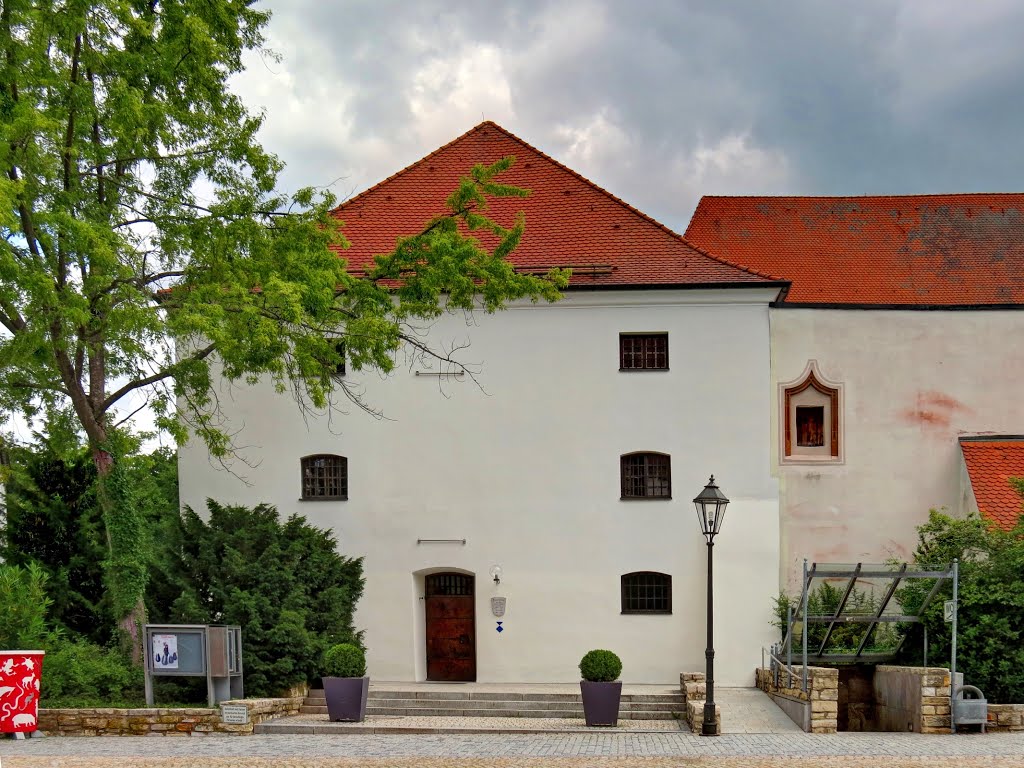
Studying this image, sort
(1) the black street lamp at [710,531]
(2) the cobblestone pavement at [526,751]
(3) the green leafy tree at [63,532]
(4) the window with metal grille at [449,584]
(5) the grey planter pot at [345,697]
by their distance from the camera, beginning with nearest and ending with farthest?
(2) the cobblestone pavement at [526,751], (1) the black street lamp at [710,531], (5) the grey planter pot at [345,697], (3) the green leafy tree at [63,532], (4) the window with metal grille at [449,584]

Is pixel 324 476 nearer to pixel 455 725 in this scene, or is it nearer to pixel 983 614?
pixel 455 725

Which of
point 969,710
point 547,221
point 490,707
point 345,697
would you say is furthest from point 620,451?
point 969,710

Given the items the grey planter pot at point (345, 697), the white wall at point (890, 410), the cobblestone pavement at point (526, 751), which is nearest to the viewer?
the cobblestone pavement at point (526, 751)

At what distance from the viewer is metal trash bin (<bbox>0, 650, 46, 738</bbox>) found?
17156 millimetres

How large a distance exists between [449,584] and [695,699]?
646cm

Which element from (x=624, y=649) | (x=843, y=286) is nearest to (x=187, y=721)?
(x=624, y=649)

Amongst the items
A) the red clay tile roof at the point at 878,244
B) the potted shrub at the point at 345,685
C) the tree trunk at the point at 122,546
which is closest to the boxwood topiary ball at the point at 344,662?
the potted shrub at the point at 345,685

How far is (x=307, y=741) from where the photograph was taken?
58.5ft

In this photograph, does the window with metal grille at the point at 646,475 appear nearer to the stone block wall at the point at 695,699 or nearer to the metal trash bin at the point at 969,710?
the stone block wall at the point at 695,699

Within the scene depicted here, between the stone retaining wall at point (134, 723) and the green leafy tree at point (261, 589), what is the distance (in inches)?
72.7

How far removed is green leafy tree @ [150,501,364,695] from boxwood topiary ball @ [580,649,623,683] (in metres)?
4.90

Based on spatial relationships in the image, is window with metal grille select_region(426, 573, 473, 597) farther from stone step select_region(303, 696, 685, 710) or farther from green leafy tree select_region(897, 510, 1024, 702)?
green leafy tree select_region(897, 510, 1024, 702)

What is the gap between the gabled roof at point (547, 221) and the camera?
24344 mm

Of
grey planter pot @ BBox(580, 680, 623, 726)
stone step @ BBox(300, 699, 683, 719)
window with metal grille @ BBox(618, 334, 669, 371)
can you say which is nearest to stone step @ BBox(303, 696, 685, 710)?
stone step @ BBox(300, 699, 683, 719)
